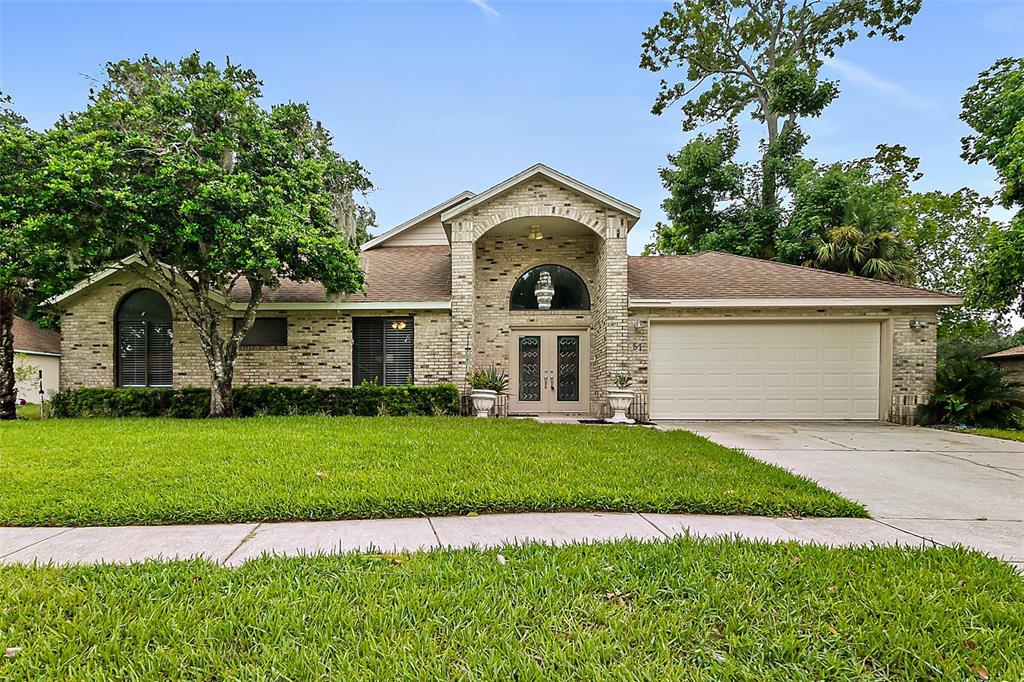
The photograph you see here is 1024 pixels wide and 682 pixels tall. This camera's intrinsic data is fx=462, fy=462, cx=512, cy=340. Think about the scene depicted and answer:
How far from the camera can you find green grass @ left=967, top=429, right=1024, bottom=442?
298 inches

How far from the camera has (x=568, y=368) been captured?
11484 mm

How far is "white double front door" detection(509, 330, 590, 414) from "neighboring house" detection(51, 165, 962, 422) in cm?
3

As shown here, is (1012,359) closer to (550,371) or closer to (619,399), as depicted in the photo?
(619,399)

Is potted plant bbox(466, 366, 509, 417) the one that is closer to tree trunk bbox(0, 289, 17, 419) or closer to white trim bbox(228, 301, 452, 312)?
white trim bbox(228, 301, 452, 312)

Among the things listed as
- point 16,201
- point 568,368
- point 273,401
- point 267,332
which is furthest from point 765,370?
point 16,201

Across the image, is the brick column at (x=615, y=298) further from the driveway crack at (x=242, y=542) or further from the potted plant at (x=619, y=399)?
the driveway crack at (x=242, y=542)

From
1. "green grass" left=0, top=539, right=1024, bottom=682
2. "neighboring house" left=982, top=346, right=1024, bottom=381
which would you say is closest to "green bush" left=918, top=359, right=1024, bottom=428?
"neighboring house" left=982, top=346, right=1024, bottom=381

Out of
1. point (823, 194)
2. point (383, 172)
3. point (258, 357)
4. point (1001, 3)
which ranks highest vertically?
point (1001, 3)

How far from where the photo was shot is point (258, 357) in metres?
10.7

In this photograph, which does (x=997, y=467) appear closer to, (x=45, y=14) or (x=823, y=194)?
(x=823, y=194)

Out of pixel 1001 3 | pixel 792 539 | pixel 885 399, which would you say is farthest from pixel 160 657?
pixel 1001 3

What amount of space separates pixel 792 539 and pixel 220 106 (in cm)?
1147

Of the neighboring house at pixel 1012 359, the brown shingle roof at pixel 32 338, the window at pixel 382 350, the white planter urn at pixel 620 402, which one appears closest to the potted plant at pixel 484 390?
the window at pixel 382 350

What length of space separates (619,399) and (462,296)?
13.4 feet
